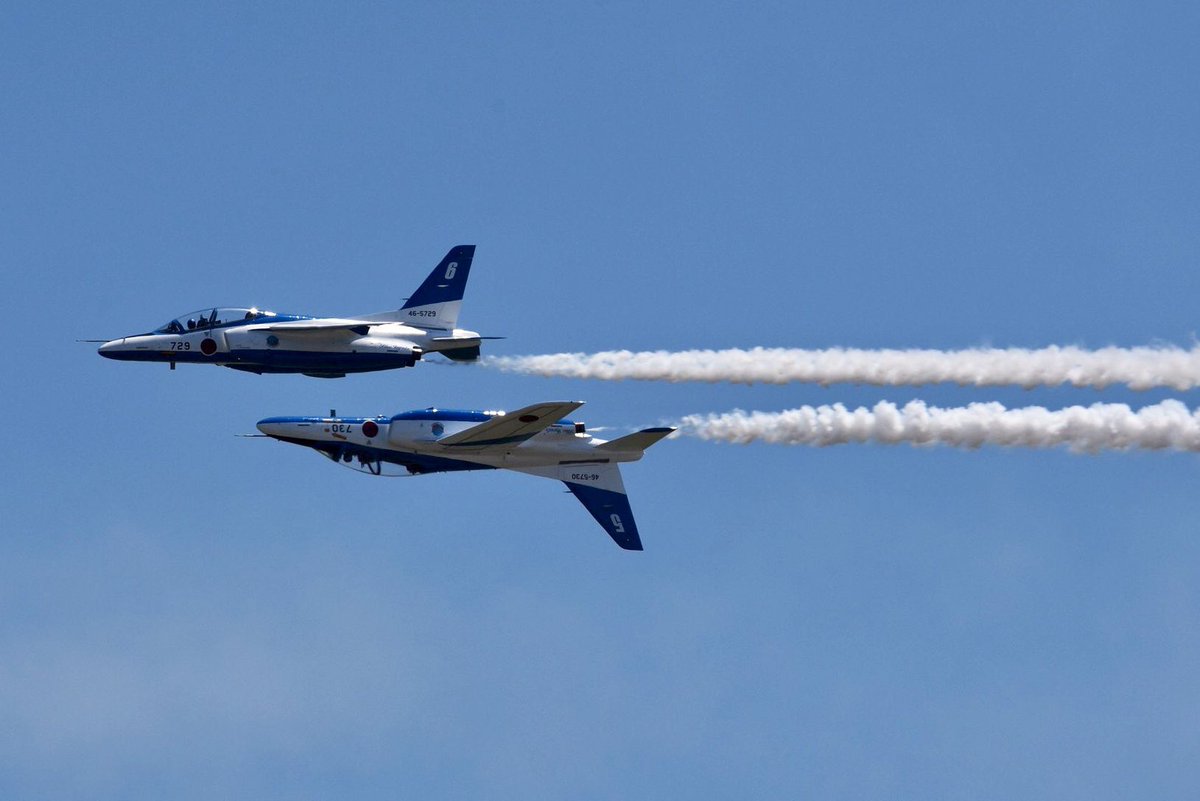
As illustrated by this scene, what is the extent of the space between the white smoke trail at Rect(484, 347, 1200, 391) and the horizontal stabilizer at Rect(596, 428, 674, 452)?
3.18 m

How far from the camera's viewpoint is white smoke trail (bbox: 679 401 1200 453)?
159 ft

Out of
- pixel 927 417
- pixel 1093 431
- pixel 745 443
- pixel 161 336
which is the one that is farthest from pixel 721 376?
pixel 161 336

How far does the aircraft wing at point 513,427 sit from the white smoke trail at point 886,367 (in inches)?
147

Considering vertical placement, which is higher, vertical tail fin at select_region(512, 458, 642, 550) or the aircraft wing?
the aircraft wing

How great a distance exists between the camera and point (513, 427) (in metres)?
53.9

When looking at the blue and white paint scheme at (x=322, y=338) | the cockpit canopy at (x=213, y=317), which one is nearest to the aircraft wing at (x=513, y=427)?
the blue and white paint scheme at (x=322, y=338)

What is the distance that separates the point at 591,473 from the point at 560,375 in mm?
3919

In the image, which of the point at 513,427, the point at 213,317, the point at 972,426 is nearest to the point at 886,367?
the point at 972,426

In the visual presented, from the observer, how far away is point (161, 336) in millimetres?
57781

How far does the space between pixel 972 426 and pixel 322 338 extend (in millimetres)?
18068

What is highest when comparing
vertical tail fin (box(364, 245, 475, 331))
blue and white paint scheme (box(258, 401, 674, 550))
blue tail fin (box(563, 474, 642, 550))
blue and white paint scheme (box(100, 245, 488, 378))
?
vertical tail fin (box(364, 245, 475, 331))

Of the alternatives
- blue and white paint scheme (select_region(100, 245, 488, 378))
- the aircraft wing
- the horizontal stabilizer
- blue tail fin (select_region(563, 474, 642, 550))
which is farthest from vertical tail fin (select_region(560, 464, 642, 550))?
blue and white paint scheme (select_region(100, 245, 488, 378))

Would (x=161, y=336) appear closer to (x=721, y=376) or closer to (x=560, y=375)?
(x=560, y=375)

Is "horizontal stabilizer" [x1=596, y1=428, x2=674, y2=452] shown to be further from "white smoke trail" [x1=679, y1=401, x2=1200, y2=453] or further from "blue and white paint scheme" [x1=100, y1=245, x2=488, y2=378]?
"blue and white paint scheme" [x1=100, y1=245, x2=488, y2=378]
